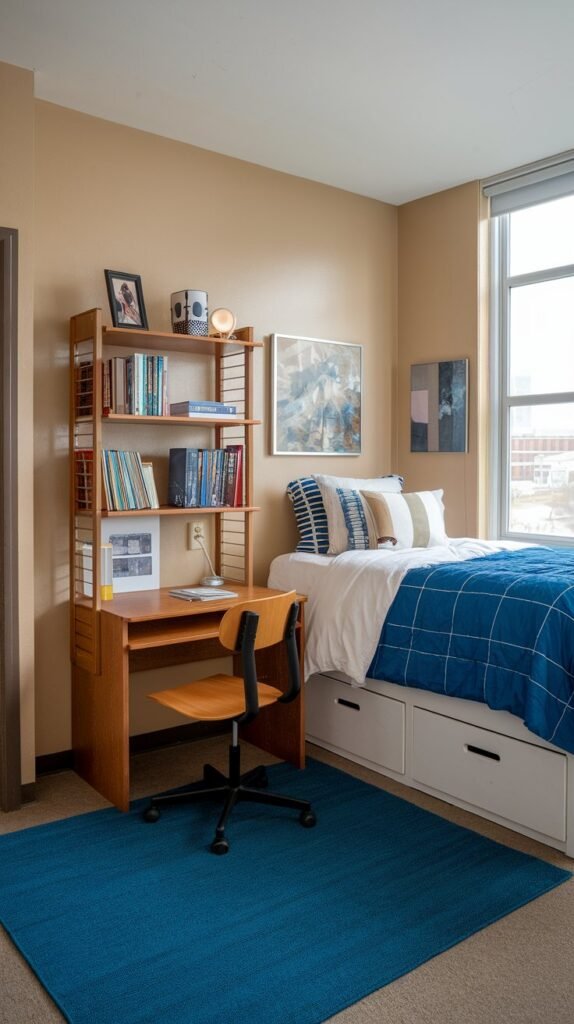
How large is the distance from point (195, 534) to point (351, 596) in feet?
2.69

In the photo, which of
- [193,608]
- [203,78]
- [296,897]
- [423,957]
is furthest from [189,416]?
[423,957]

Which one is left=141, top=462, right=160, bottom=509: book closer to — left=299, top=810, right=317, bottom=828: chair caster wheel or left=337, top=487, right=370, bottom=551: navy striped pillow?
left=337, top=487, right=370, bottom=551: navy striped pillow

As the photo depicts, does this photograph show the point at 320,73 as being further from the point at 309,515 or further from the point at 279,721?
the point at 279,721

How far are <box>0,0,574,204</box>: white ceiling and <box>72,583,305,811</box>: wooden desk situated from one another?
1967 mm

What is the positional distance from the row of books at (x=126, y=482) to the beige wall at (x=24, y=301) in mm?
282

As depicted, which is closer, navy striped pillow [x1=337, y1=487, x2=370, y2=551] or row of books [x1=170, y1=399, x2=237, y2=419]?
row of books [x1=170, y1=399, x2=237, y2=419]

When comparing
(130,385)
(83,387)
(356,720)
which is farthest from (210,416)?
(356,720)

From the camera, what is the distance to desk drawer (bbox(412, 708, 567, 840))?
102 inches

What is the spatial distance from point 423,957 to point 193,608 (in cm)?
142

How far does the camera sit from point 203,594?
3248mm

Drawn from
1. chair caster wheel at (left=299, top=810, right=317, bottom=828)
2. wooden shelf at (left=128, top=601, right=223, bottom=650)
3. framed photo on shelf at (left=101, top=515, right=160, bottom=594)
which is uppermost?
framed photo on shelf at (left=101, top=515, right=160, bottom=594)

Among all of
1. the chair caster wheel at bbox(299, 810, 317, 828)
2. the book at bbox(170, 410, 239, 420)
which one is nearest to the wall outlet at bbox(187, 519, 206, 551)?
the book at bbox(170, 410, 239, 420)

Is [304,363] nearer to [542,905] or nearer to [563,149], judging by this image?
[563,149]

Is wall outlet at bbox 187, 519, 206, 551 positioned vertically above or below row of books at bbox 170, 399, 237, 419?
below
